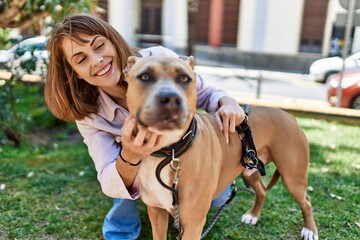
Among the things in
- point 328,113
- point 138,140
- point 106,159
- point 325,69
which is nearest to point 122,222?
point 106,159

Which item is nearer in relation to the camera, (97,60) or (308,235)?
(97,60)

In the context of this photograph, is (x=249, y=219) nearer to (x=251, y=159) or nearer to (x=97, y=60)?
(x=251, y=159)

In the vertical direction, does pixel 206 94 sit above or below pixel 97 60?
below

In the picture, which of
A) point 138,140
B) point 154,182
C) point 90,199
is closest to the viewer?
point 138,140

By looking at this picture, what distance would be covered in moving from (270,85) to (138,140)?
396 inches

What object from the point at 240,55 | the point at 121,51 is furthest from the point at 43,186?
the point at 240,55

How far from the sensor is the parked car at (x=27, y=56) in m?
4.05

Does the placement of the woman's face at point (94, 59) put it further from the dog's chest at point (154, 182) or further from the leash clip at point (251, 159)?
the leash clip at point (251, 159)

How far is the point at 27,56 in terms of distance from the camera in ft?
14.3

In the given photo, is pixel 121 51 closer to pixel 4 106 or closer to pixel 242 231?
pixel 242 231

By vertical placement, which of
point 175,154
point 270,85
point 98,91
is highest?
point 98,91

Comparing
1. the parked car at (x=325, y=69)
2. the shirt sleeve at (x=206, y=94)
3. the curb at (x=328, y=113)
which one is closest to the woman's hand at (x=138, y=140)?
the shirt sleeve at (x=206, y=94)

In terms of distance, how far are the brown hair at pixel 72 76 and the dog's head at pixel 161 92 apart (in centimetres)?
47

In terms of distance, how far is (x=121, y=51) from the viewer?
8.04 feet
